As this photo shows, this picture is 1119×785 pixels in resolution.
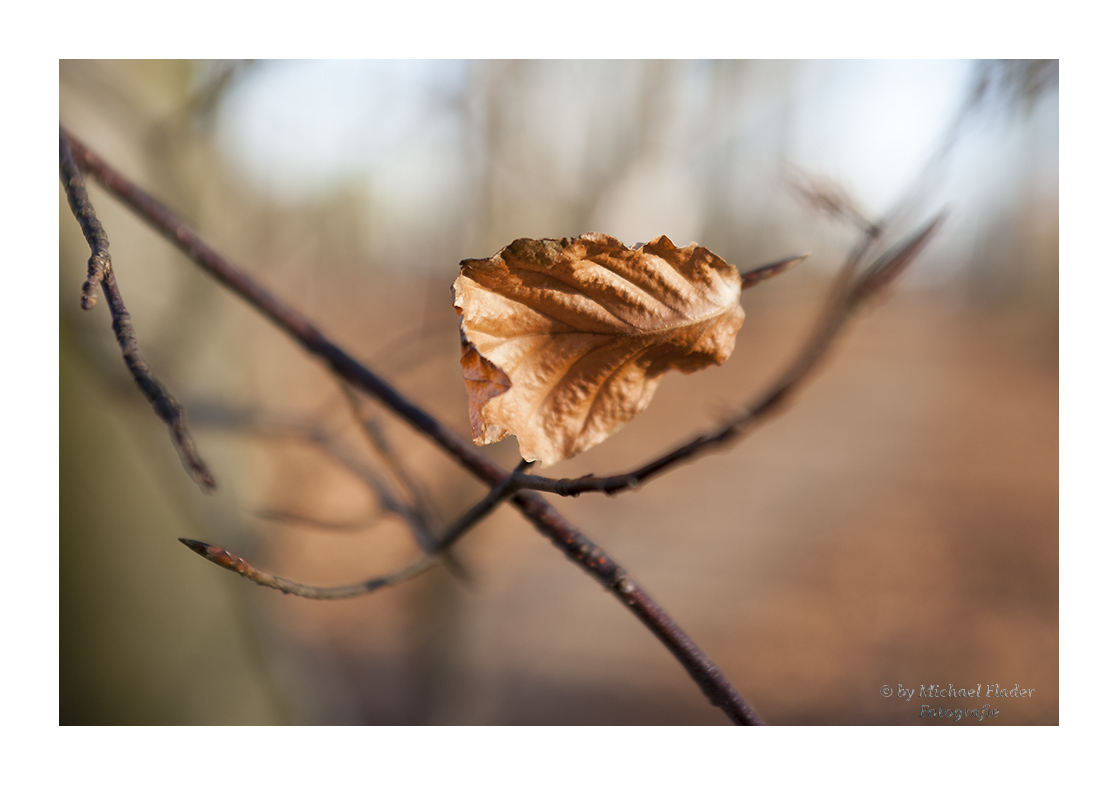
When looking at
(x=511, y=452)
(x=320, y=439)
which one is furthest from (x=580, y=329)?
(x=511, y=452)

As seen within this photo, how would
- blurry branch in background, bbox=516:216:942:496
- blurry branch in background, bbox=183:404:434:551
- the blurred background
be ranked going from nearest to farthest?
blurry branch in background, bbox=516:216:942:496 < blurry branch in background, bbox=183:404:434:551 < the blurred background

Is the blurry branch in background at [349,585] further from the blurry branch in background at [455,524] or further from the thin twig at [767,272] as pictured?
the thin twig at [767,272]

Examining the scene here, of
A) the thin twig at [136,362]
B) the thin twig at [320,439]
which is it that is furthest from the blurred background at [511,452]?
the thin twig at [136,362]

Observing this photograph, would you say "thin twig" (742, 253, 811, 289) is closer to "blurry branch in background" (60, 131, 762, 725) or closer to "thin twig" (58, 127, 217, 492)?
"blurry branch in background" (60, 131, 762, 725)

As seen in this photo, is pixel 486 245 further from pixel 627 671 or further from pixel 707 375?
pixel 707 375

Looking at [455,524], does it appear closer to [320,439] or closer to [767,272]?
[767,272]

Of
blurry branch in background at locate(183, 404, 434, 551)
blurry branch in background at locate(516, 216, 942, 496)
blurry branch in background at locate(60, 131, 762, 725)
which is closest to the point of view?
blurry branch in background at locate(516, 216, 942, 496)

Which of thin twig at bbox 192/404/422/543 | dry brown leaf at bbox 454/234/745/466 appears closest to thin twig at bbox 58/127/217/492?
dry brown leaf at bbox 454/234/745/466
